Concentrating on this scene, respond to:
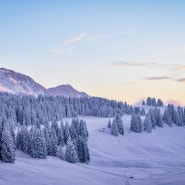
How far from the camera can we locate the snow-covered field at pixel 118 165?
50875 millimetres

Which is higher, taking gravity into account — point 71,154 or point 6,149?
point 6,149

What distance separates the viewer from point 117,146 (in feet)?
392

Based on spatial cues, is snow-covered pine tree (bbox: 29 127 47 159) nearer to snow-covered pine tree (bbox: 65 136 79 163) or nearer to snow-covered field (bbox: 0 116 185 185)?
snow-covered field (bbox: 0 116 185 185)

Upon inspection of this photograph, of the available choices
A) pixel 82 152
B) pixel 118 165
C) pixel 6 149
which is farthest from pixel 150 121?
pixel 6 149

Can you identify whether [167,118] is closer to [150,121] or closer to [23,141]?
[150,121]

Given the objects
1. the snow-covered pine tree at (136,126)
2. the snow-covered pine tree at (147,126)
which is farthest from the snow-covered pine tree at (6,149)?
the snow-covered pine tree at (147,126)

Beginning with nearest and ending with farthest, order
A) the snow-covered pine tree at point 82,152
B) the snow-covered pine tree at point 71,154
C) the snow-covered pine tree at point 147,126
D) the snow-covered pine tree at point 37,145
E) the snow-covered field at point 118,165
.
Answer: the snow-covered field at point 118,165, the snow-covered pine tree at point 37,145, the snow-covered pine tree at point 71,154, the snow-covered pine tree at point 82,152, the snow-covered pine tree at point 147,126

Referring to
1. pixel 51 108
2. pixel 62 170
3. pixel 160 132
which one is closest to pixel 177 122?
pixel 160 132

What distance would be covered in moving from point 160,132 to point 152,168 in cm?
6298

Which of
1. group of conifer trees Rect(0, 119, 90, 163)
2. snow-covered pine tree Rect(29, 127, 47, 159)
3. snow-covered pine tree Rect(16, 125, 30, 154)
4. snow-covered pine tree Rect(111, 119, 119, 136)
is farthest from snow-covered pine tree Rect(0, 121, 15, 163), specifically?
snow-covered pine tree Rect(111, 119, 119, 136)

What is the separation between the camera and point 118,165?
91812 mm

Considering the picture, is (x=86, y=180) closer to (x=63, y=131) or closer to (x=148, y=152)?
(x=63, y=131)

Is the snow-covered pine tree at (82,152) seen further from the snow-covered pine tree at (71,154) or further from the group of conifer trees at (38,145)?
the snow-covered pine tree at (71,154)

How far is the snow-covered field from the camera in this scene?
50.9m
